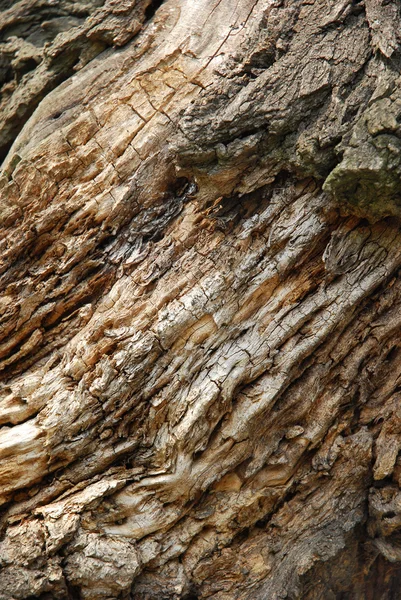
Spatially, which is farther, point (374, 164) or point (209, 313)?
point (209, 313)

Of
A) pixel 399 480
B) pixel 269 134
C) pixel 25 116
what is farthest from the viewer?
pixel 25 116

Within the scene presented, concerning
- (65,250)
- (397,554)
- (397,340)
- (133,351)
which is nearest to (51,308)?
(65,250)

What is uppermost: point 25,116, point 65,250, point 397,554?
point 25,116

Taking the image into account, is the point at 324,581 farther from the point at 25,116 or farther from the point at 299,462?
the point at 25,116

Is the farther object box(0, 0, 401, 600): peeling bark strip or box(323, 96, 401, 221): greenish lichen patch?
box(0, 0, 401, 600): peeling bark strip

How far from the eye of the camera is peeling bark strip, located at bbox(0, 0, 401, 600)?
20.7ft

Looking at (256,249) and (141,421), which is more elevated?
(256,249)

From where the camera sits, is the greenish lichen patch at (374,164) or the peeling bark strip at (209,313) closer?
the greenish lichen patch at (374,164)

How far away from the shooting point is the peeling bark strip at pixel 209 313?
631cm

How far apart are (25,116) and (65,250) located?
2.55 meters

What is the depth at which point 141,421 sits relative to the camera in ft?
21.6

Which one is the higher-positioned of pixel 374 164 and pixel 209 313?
pixel 374 164

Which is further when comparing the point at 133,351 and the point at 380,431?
the point at 380,431

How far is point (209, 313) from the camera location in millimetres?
6559
